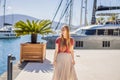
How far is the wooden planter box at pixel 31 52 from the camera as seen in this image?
1177 centimetres

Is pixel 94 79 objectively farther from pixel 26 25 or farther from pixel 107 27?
pixel 107 27

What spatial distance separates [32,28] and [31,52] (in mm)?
1157

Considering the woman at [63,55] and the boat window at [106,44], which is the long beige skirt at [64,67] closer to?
the woman at [63,55]

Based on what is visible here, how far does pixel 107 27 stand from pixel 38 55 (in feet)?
44.7

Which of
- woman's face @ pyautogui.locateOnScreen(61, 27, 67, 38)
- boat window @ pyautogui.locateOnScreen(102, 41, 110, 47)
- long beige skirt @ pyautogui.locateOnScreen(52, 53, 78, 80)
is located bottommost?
long beige skirt @ pyautogui.locateOnScreen(52, 53, 78, 80)

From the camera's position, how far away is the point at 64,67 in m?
6.77

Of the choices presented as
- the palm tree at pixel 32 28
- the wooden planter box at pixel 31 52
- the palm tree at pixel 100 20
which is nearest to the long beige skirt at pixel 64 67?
the wooden planter box at pixel 31 52

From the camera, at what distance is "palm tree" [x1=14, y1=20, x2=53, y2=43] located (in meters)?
12.2

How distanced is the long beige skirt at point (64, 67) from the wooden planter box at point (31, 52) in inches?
194

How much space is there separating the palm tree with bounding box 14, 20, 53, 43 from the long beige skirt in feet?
18.5

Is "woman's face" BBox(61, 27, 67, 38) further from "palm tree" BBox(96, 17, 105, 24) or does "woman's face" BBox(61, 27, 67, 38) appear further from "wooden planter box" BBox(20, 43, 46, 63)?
"palm tree" BBox(96, 17, 105, 24)

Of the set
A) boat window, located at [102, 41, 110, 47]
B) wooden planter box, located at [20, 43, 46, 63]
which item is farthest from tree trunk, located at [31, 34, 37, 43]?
boat window, located at [102, 41, 110, 47]

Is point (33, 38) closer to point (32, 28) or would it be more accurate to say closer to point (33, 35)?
point (33, 35)

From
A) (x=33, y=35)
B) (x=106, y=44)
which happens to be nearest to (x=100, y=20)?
(x=106, y=44)
